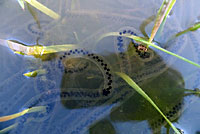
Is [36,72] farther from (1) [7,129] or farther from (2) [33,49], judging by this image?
(1) [7,129]

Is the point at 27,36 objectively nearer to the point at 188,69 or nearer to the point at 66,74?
the point at 66,74

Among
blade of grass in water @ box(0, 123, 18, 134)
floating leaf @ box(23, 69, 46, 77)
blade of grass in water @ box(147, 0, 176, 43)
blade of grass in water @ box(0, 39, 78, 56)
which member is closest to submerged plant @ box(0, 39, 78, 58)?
blade of grass in water @ box(0, 39, 78, 56)

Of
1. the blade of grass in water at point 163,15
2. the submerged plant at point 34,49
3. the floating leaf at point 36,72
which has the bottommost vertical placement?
the floating leaf at point 36,72

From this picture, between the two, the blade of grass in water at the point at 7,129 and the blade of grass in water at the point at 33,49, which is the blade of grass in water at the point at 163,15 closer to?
the blade of grass in water at the point at 33,49

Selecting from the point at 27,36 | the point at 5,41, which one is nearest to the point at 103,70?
the point at 27,36

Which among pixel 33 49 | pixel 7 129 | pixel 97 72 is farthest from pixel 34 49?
pixel 7 129

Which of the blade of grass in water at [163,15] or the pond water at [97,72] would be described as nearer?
the blade of grass in water at [163,15]

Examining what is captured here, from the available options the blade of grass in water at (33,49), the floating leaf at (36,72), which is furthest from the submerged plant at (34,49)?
the floating leaf at (36,72)

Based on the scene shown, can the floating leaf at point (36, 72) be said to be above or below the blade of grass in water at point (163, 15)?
below
